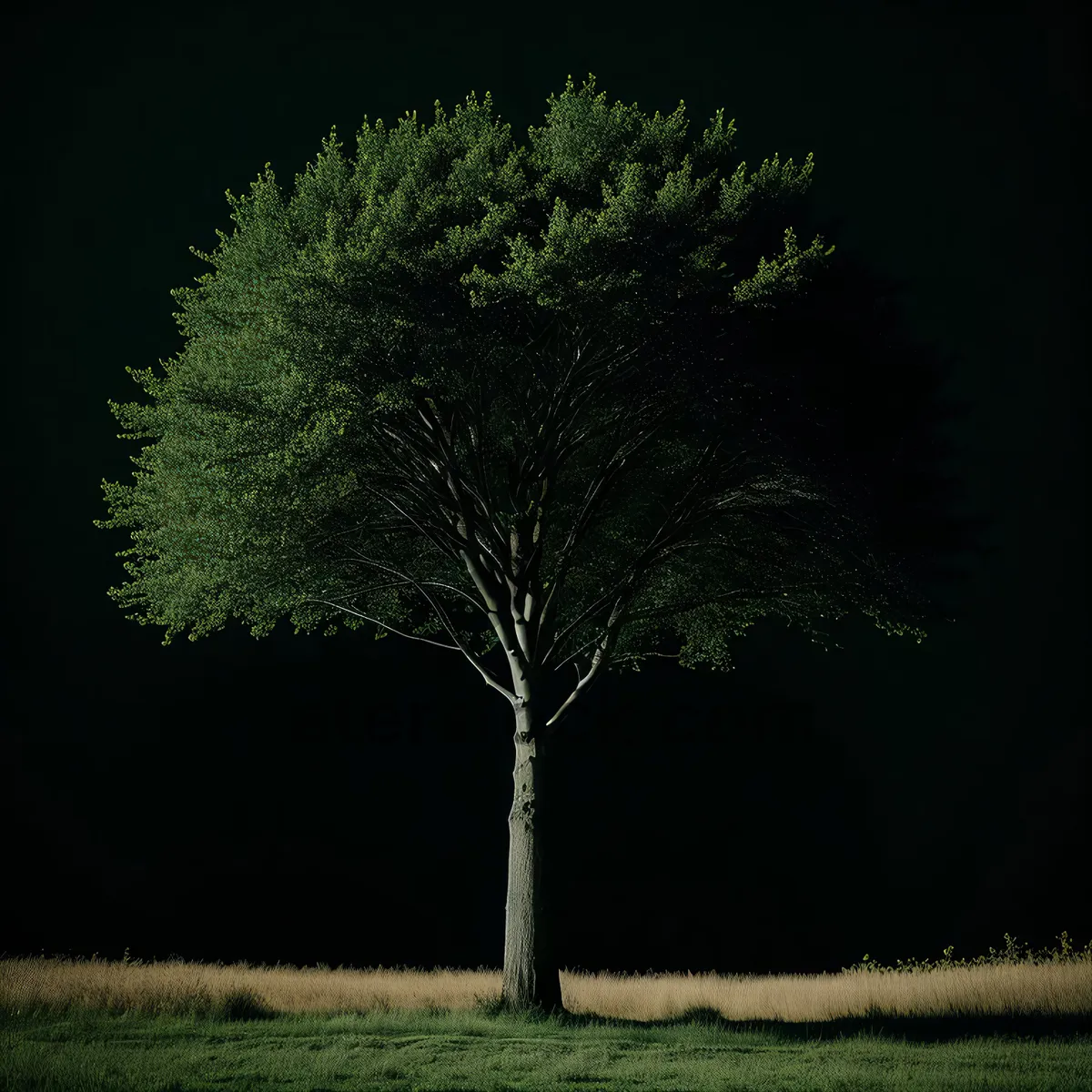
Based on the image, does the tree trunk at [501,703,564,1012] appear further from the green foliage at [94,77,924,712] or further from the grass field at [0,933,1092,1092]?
the green foliage at [94,77,924,712]

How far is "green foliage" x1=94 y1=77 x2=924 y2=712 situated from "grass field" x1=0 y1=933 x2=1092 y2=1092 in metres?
5.84

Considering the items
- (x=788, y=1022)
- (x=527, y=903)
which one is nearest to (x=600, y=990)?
(x=527, y=903)

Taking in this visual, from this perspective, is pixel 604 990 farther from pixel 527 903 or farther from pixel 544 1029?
pixel 544 1029

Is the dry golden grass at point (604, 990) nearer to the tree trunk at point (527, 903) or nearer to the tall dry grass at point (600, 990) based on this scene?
the tall dry grass at point (600, 990)

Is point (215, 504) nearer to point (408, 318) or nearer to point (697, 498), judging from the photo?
point (408, 318)

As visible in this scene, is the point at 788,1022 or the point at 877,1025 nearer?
the point at 877,1025

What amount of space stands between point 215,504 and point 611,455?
22.2 feet

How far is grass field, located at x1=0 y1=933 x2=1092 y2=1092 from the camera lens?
11.9 meters

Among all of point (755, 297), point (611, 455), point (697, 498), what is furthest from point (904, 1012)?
point (755, 297)

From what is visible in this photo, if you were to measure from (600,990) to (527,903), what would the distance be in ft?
9.34

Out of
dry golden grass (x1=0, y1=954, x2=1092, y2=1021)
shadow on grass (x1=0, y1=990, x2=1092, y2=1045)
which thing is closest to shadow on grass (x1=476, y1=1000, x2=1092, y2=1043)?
shadow on grass (x1=0, y1=990, x2=1092, y2=1045)

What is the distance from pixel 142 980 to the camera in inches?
670

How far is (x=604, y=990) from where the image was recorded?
18.9 m

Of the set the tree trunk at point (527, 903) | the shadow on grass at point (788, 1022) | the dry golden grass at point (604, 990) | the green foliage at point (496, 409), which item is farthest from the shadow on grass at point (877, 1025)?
the green foliage at point (496, 409)
